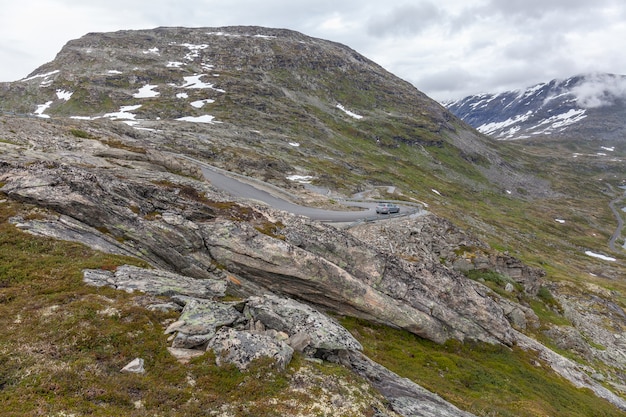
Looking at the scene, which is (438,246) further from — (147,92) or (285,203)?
(147,92)

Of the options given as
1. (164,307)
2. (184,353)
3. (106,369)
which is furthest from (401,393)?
(106,369)

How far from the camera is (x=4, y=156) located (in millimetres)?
32188

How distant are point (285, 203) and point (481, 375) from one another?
37001 millimetres

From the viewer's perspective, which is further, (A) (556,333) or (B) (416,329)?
(A) (556,333)

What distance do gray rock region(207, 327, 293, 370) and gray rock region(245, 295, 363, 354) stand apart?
1592mm

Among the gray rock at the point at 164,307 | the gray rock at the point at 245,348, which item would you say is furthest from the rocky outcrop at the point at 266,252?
the gray rock at the point at 245,348

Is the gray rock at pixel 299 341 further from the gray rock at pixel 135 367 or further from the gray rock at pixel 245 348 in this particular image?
the gray rock at pixel 135 367

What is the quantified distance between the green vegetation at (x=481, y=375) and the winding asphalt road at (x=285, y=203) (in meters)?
22.4

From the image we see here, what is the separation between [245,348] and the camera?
45.7 feet

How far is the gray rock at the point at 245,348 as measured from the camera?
1356cm

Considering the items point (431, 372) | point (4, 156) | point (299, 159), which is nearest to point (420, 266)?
point (431, 372)

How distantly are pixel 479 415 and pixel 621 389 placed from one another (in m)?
29.7

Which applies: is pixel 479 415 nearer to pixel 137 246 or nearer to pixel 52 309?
pixel 52 309

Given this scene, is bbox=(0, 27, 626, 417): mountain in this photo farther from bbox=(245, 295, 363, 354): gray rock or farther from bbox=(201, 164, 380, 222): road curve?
bbox=(201, 164, 380, 222): road curve
